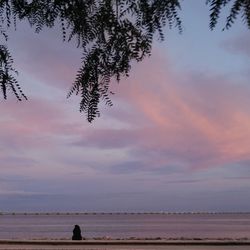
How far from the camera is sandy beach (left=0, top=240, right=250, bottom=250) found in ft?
94.4

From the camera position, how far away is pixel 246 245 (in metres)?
30.6

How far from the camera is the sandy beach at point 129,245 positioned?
28.8 meters

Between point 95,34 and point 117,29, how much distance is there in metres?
0.29

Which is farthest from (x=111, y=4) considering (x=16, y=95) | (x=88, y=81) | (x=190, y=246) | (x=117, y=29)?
(x=190, y=246)

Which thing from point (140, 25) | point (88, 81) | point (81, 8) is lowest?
point (88, 81)

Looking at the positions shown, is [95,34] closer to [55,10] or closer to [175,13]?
[55,10]

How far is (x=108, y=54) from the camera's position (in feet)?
17.1

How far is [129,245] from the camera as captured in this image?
102 ft

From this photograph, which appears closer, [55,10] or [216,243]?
[55,10]

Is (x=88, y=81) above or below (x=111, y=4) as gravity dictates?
below

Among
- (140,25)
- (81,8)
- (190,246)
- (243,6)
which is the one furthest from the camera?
(190,246)

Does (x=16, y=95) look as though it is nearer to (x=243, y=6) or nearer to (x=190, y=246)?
(x=243, y=6)

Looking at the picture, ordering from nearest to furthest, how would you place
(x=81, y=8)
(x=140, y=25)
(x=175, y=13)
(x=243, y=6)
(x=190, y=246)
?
1. (x=243, y=6)
2. (x=175, y=13)
3. (x=140, y=25)
4. (x=81, y=8)
5. (x=190, y=246)

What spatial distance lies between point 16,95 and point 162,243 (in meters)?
27.0
